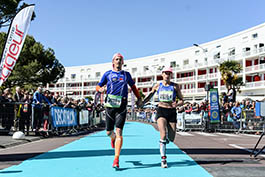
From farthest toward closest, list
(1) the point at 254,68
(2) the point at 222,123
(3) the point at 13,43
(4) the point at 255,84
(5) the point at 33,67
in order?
1. (1) the point at 254,68
2. (4) the point at 255,84
3. (5) the point at 33,67
4. (2) the point at 222,123
5. (3) the point at 13,43

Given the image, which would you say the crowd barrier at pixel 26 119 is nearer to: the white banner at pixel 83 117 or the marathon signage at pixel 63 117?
the marathon signage at pixel 63 117

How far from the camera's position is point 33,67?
132ft

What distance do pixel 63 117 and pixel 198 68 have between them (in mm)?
58248

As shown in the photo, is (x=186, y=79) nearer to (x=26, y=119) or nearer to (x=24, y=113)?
(x=26, y=119)

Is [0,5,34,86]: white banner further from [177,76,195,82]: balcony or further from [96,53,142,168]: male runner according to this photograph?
[177,76,195,82]: balcony

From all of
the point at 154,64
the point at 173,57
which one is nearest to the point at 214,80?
the point at 173,57

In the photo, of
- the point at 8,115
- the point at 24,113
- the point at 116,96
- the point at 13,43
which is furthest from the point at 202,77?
the point at 116,96

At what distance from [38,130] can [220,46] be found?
58471 millimetres

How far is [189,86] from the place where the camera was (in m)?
72.8

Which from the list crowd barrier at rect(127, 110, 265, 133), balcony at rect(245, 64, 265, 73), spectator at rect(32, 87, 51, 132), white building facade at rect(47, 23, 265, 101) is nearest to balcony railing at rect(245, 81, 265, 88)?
white building facade at rect(47, 23, 265, 101)

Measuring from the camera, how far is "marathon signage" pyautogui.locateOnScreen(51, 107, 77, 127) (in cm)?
1243

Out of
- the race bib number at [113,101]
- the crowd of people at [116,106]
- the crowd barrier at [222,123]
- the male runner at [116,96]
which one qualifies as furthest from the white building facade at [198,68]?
the race bib number at [113,101]

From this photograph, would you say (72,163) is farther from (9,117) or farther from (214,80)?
(214,80)

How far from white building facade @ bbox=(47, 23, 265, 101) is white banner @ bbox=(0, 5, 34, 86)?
25635mm
